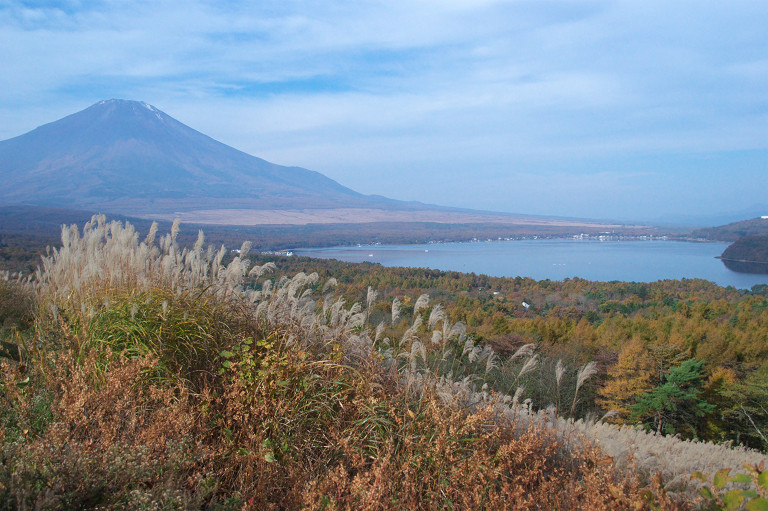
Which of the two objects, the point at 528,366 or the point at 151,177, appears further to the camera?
the point at 151,177

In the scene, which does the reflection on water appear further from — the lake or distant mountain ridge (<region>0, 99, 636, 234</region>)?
distant mountain ridge (<region>0, 99, 636, 234</region>)

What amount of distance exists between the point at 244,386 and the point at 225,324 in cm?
74

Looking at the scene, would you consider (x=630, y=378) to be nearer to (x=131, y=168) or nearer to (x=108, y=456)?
(x=108, y=456)

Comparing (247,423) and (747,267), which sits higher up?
(247,423)

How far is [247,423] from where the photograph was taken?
2.62 m

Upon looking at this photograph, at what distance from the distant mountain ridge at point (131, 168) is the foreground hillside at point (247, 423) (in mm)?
87722

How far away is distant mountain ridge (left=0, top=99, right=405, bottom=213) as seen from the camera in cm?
9445

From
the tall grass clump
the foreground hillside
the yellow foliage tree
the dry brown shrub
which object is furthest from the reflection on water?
the dry brown shrub

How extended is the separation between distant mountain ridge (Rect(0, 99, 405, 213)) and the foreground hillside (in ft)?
288

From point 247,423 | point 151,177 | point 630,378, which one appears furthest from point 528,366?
point 151,177

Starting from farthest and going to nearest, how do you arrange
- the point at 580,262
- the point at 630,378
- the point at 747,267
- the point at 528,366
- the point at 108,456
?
the point at 580,262 < the point at 747,267 < the point at 630,378 < the point at 528,366 < the point at 108,456

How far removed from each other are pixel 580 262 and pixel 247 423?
51837 mm

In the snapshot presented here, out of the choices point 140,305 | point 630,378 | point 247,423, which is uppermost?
point 140,305

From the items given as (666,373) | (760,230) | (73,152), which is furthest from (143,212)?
(760,230)
